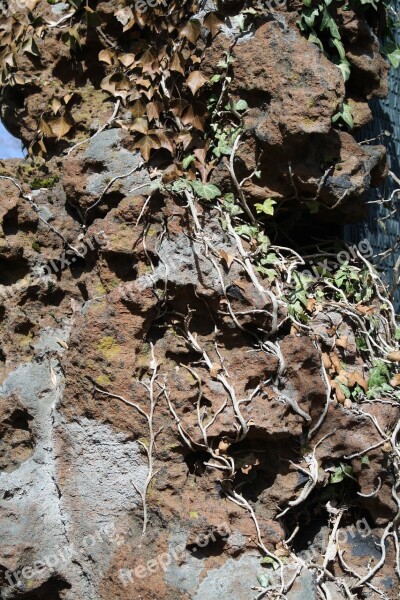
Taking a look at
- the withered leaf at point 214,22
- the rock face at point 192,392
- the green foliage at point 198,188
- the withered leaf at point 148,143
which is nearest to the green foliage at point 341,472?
the rock face at point 192,392

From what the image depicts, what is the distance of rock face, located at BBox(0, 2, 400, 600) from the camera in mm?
2941

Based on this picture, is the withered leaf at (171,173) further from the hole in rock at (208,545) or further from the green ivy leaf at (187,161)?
the hole in rock at (208,545)

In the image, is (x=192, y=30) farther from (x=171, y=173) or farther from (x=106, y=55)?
(x=171, y=173)

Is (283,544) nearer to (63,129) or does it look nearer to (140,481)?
(140,481)

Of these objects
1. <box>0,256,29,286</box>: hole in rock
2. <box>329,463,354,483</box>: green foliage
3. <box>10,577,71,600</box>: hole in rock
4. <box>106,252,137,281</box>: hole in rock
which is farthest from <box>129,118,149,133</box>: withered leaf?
<box>10,577,71,600</box>: hole in rock

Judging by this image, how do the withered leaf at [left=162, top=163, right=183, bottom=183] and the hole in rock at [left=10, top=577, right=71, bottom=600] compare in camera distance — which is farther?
the withered leaf at [left=162, top=163, right=183, bottom=183]

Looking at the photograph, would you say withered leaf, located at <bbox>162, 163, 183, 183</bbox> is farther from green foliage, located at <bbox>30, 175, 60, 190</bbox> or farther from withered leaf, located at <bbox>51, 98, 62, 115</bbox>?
withered leaf, located at <bbox>51, 98, 62, 115</bbox>

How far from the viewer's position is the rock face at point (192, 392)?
9.65 ft

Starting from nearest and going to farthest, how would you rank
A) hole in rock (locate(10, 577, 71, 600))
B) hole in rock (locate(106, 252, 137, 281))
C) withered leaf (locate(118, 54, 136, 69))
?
hole in rock (locate(10, 577, 71, 600)), hole in rock (locate(106, 252, 137, 281)), withered leaf (locate(118, 54, 136, 69))

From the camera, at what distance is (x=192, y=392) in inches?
118

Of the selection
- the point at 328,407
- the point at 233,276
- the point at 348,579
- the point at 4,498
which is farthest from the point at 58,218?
the point at 348,579

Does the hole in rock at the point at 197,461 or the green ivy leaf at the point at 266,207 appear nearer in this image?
the hole in rock at the point at 197,461

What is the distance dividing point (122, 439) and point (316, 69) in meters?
1.71

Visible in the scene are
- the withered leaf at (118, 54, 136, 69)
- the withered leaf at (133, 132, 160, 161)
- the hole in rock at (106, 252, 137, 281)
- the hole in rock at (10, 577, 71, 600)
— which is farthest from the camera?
the withered leaf at (118, 54, 136, 69)
